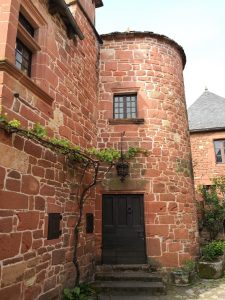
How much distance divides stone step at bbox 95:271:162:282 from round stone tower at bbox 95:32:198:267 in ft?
1.16

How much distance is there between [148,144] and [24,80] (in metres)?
4.07

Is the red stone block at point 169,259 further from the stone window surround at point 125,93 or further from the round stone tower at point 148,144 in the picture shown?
the stone window surround at point 125,93

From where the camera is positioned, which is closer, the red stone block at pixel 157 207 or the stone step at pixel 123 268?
the stone step at pixel 123 268

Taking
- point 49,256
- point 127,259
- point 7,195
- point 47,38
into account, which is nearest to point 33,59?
point 47,38

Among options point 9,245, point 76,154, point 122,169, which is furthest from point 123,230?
point 9,245

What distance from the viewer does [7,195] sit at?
12.1ft

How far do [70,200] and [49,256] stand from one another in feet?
4.18

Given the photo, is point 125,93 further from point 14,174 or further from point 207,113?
point 207,113

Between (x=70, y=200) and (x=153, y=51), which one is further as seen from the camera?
(x=153, y=51)

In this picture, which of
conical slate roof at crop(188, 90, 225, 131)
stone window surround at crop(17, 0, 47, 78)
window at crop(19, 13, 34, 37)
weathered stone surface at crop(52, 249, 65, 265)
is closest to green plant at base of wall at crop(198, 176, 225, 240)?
conical slate roof at crop(188, 90, 225, 131)

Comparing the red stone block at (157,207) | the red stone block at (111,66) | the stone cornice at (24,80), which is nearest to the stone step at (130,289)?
the red stone block at (157,207)

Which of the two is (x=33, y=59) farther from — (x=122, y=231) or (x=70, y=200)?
(x=122, y=231)

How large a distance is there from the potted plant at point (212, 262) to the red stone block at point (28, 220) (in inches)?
192

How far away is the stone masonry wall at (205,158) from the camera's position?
1238 cm
